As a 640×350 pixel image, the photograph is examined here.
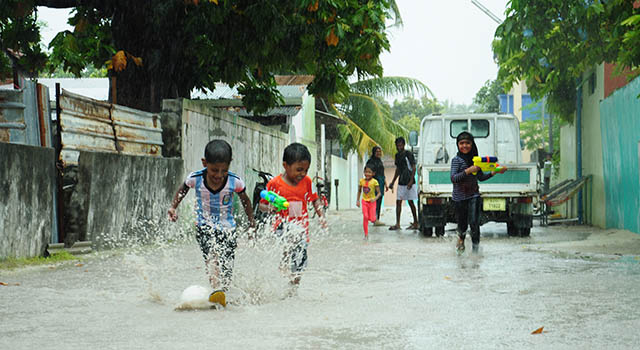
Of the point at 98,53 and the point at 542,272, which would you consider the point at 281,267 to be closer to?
the point at 542,272

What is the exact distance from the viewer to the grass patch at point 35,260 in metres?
9.03

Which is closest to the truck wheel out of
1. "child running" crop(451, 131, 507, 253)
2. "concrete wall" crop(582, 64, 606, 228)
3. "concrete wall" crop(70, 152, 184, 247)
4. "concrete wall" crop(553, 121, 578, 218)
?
"concrete wall" crop(582, 64, 606, 228)

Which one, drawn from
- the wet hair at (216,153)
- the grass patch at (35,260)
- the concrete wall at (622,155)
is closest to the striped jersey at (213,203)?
the wet hair at (216,153)

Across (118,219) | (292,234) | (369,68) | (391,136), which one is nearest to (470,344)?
(292,234)

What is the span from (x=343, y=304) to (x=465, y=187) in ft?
16.0

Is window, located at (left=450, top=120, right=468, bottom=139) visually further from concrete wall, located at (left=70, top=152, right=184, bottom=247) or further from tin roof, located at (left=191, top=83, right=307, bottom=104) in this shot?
tin roof, located at (left=191, top=83, right=307, bottom=104)

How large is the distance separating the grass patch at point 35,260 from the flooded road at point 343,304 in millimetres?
206

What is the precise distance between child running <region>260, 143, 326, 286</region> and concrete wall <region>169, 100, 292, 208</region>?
7.14m

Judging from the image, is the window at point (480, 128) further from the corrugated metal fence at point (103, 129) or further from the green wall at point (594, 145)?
the corrugated metal fence at point (103, 129)

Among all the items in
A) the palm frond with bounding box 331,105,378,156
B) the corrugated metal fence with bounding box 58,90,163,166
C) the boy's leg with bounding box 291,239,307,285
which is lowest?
the boy's leg with bounding box 291,239,307,285

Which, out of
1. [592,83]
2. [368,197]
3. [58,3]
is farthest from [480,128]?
[58,3]

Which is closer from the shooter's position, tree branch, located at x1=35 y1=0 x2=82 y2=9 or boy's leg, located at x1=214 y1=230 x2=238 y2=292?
boy's leg, located at x1=214 y1=230 x2=238 y2=292

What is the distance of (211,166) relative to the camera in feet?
20.9

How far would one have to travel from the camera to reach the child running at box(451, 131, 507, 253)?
1082 centimetres
